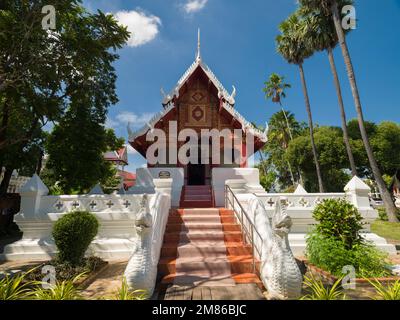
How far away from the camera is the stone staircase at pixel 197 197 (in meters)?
11.1

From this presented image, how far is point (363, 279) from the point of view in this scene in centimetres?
533

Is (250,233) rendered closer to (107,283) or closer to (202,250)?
(202,250)

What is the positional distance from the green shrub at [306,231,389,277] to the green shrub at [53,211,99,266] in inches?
236

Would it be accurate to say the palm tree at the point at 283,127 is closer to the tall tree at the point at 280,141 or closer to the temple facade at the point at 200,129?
the tall tree at the point at 280,141

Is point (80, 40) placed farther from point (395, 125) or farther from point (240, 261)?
point (395, 125)

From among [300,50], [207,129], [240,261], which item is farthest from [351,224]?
[300,50]

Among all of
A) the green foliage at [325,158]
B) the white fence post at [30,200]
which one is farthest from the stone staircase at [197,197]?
the green foliage at [325,158]

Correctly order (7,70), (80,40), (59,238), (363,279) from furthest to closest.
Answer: (80,40), (7,70), (59,238), (363,279)

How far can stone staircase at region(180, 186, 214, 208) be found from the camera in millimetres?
11055

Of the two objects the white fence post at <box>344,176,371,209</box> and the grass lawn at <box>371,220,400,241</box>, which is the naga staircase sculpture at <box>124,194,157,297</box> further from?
the grass lawn at <box>371,220,400,241</box>

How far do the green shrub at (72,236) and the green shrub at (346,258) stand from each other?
19.7 feet

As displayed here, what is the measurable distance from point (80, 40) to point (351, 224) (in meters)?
11.2

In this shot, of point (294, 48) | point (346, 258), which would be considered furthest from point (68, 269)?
point (294, 48)

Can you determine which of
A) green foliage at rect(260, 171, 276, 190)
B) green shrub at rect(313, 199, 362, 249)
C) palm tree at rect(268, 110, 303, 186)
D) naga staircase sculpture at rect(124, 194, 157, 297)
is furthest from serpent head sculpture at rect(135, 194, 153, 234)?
palm tree at rect(268, 110, 303, 186)
